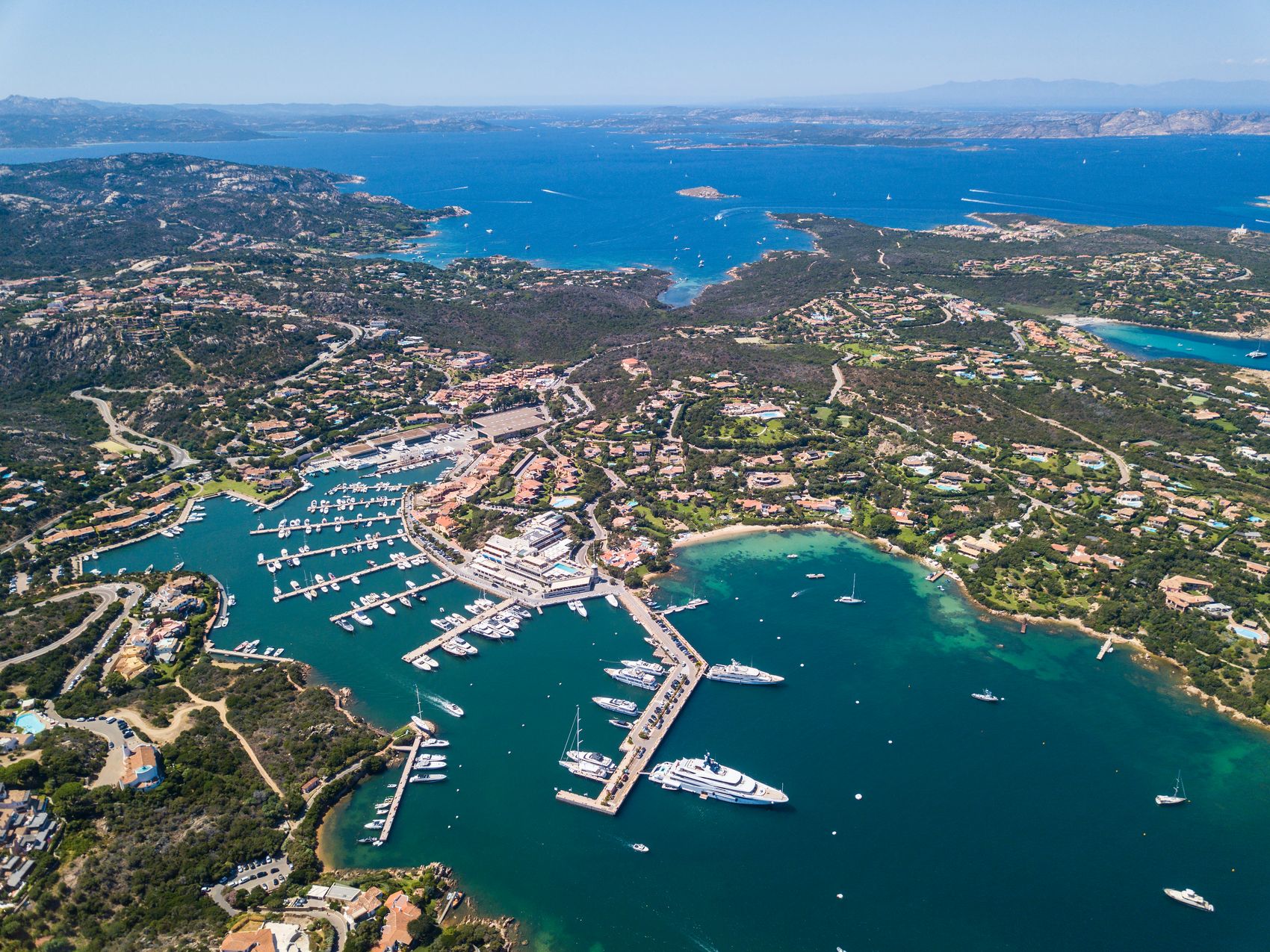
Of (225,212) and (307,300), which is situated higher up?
(225,212)

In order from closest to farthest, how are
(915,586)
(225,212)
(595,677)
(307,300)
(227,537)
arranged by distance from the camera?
(595,677) < (915,586) < (227,537) < (307,300) < (225,212)

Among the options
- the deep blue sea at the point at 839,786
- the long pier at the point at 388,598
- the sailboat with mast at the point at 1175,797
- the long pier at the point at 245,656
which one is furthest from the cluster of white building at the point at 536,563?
the sailboat with mast at the point at 1175,797

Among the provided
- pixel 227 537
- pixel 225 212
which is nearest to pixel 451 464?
pixel 227 537

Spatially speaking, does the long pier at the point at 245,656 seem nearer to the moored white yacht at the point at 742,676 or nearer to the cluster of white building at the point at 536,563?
the cluster of white building at the point at 536,563

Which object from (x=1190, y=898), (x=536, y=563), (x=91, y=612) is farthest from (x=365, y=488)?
(x=1190, y=898)

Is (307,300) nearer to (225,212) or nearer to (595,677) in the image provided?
(225,212)

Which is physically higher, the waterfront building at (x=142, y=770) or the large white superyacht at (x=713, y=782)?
the waterfront building at (x=142, y=770)
